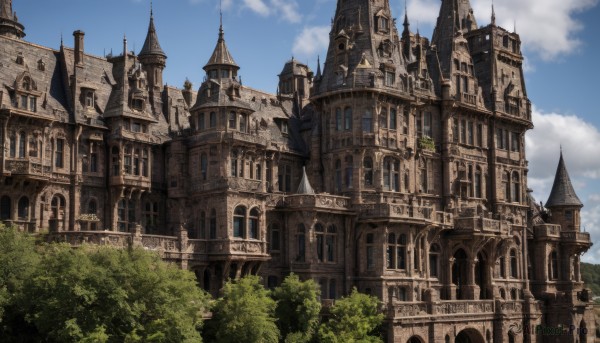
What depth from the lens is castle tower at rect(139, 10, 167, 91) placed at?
76000 millimetres

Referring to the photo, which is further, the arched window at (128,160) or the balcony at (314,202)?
the balcony at (314,202)

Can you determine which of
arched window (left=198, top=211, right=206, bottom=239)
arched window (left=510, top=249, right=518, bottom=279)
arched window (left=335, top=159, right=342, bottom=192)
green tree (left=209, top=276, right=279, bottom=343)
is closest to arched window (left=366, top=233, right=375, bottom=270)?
arched window (left=335, top=159, right=342, bottom=192)

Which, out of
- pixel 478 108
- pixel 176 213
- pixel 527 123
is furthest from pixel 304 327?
pixel 527 123

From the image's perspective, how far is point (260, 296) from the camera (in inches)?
2477

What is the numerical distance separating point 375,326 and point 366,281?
6.40m

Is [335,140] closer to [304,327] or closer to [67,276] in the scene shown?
[304,327]

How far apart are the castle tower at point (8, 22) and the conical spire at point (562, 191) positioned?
60044 mm

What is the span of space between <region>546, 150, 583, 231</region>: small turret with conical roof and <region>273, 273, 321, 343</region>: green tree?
43.0 metres

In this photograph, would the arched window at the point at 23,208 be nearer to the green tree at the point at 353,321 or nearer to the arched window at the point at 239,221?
the arched window at the point at 239,221

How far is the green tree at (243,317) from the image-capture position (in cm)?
5988

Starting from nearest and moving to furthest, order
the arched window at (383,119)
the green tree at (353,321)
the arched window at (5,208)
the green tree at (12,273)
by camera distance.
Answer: the green tree at (12,273) < the arched window at (5,208) < the green tree at (353,321) < the arched window at (383,119)

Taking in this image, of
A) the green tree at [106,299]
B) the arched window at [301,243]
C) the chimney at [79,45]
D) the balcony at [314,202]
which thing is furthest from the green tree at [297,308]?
the chimney at [79,45]

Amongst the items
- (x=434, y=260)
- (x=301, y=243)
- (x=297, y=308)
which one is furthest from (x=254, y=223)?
(x=434, y=260)

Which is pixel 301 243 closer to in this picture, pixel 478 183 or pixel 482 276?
pixel 482 276
